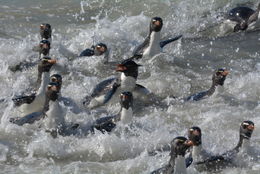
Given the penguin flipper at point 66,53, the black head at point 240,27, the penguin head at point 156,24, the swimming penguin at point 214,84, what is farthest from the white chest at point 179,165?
the black head at point 240,27

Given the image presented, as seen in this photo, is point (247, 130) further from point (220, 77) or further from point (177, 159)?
point (220, 77)

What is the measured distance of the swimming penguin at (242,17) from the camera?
58.0 feet

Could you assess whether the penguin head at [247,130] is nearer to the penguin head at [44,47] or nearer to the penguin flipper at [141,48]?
the penguin flipper at [141,48]

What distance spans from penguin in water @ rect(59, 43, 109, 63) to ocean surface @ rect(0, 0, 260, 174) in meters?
0.12

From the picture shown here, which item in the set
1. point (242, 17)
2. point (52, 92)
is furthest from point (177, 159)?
point (242, 17)

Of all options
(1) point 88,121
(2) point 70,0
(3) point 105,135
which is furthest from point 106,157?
(2) point 70,0

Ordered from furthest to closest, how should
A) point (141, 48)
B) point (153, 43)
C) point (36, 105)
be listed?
point (141, 48) < point (153, 43) < point (36, 105)

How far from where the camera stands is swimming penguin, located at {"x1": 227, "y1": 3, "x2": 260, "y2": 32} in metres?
17.7

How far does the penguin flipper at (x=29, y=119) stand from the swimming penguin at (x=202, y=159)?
2.73 metres

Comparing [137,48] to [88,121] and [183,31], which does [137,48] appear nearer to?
[183,31]

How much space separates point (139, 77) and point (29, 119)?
144 inches

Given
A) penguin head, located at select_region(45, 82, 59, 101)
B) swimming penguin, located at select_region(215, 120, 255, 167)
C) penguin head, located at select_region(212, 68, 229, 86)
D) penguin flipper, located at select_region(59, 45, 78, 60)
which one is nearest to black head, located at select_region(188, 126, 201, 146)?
swimming penguin, located at select_region(215, 120, 255, 167)

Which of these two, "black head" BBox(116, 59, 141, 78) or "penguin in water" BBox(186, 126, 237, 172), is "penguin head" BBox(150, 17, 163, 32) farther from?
"penguin in water" BBox(186, 126, 237, 172)

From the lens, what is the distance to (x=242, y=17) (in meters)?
18.1
